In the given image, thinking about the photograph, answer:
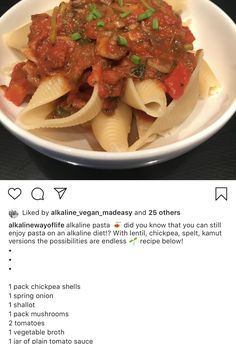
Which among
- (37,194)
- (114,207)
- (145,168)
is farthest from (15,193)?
(145,168)

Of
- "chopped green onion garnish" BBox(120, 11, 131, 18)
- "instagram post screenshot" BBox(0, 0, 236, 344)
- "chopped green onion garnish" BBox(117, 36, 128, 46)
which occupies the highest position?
"chopped green onion garnish" BBox(120, 11, 131, 18)

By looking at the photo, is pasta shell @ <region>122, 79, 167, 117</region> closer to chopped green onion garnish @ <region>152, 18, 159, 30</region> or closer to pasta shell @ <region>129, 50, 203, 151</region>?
pasta shell @ <region>129, 50, 203, 151</region>

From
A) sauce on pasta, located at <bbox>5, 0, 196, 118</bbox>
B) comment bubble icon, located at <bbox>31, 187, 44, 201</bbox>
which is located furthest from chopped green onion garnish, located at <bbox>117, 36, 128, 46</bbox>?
comment bubble icon, located at <bbox>31, 187, 44, 201</bbox>

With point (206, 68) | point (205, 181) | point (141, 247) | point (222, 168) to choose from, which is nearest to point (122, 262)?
point (141, 247)

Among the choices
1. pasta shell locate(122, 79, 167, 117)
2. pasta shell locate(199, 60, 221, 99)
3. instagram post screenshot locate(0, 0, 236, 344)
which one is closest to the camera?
instagram post screenshot locate(0, 0, 236, 344)

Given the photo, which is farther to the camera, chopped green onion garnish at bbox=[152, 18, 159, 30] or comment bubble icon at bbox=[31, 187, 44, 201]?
chopped green onion garnish at bbox=[152, 18, 159, 30]

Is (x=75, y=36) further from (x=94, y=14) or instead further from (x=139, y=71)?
(x=139, y=71)

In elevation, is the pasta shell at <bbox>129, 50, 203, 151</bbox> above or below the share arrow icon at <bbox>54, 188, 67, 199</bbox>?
above

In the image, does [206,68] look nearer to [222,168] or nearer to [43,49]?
[222,168]
